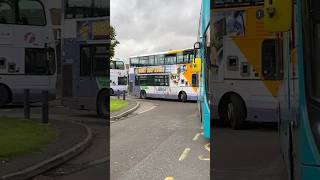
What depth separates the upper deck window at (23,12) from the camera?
8664 millimetres

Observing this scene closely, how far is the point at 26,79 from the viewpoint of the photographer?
8914 mm

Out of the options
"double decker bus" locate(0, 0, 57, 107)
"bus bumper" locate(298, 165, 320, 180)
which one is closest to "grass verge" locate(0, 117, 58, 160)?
"double decker bus" locate(0, 0, 57, 107)

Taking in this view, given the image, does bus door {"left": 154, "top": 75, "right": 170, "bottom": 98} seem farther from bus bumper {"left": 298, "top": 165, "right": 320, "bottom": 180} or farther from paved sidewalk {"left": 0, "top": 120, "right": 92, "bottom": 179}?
bus bumper {"left": 298, "top": 165, "right": 320, "bottom": 180}

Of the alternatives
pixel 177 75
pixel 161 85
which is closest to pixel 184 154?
pixel 177 75

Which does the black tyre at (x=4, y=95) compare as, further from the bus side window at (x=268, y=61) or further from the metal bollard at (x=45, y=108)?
the bus side window at (x=268, y=61)

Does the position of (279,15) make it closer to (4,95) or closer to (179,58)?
(4,95)

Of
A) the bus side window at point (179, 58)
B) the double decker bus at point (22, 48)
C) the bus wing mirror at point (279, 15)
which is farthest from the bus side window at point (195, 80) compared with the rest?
the bus wing mirror at point (279, 15)

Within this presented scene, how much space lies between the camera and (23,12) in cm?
890

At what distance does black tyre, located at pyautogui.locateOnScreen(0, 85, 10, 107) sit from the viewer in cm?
861

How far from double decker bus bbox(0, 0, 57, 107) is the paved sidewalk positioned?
4.05 ft

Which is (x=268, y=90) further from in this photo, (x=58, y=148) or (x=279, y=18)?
(x=279, y=18)

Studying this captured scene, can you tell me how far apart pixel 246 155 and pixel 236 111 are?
8.60 ft

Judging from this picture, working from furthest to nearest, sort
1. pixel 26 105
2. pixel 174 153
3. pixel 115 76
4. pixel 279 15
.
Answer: pixel 115 76 → pixel 26 105 → pixel 174 153 → pixel 279 15

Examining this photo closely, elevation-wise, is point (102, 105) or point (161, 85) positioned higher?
point (161, 85)
